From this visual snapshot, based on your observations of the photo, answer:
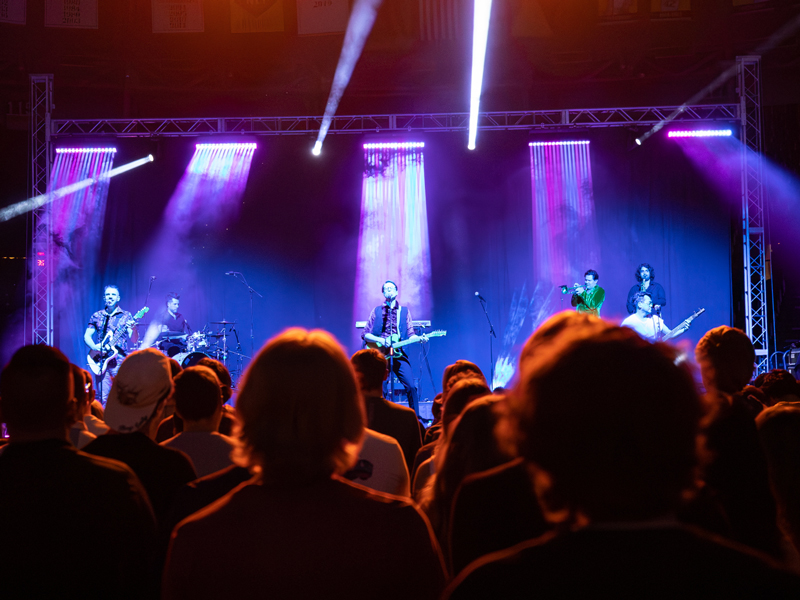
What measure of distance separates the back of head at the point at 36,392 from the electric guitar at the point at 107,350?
303 inches

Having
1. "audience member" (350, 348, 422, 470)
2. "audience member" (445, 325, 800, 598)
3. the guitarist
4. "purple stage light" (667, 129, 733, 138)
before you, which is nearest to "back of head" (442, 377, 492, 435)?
"audience member" (350, 348, 422, 470)

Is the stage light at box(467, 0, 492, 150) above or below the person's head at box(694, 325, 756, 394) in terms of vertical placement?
above

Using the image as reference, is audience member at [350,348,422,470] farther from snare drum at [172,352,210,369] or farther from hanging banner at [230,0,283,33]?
hanging banner at [230,0,283,33]

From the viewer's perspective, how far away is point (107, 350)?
9.09 metres

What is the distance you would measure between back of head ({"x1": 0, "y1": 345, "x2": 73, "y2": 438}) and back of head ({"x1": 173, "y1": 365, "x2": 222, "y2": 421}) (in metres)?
0.81

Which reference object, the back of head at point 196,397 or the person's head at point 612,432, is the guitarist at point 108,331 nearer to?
the back of head at point 196,397

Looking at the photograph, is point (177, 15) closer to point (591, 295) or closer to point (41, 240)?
point (41, 240)

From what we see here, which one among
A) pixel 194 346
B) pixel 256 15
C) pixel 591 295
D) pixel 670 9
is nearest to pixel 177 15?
pixel 256 15

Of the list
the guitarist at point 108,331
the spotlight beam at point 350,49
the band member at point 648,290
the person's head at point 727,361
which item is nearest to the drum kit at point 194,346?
the guitarist at point 108,331

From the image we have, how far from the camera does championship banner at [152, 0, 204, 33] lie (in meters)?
10.1

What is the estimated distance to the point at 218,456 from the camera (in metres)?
2.56

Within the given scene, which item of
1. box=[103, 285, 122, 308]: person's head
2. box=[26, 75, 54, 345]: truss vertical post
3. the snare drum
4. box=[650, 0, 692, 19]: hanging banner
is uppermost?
box=[650, 0, 692, 19]: hanging banner

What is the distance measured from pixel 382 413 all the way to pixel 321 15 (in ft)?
27.6

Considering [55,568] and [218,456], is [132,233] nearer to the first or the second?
[218,456]
